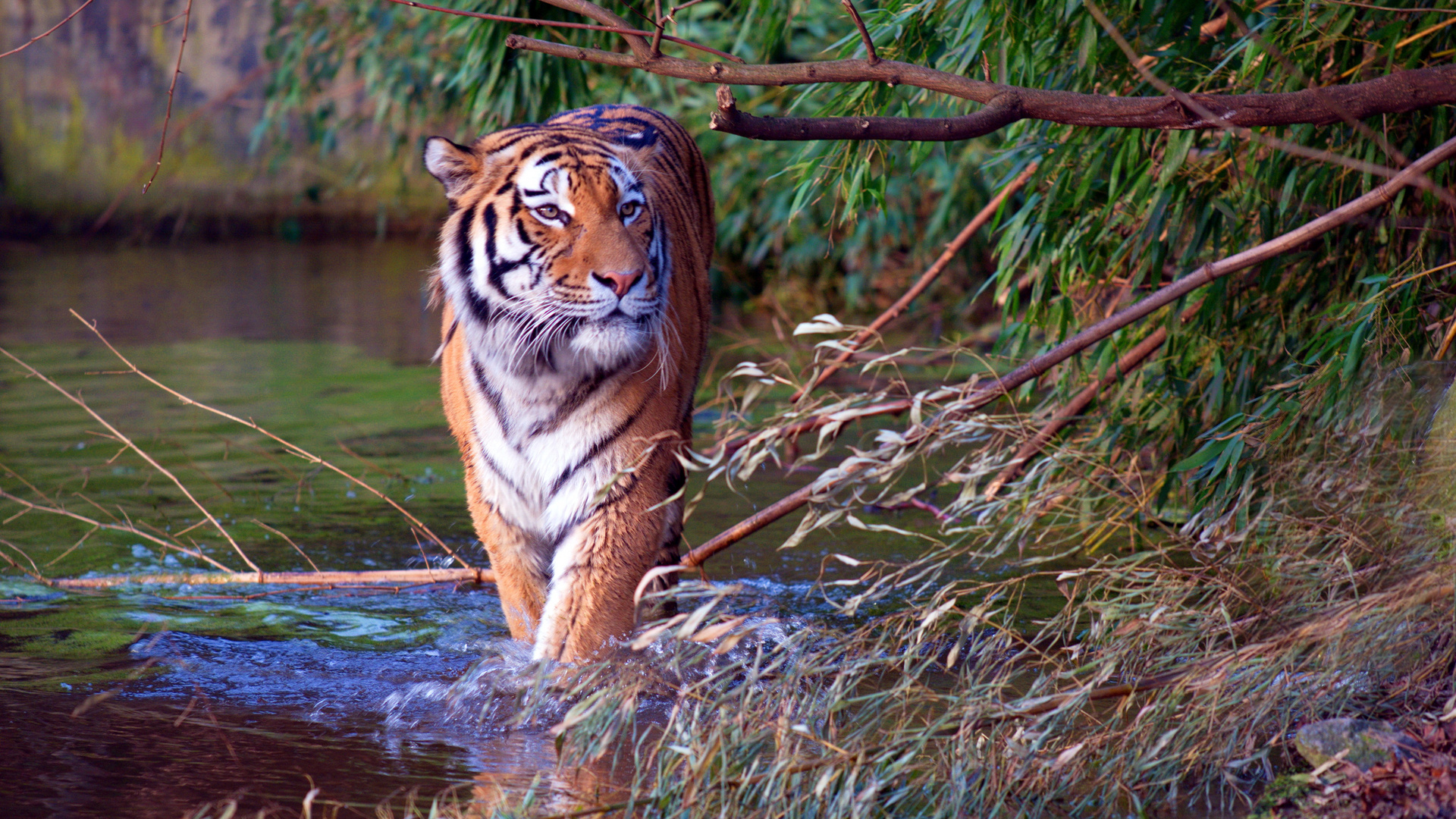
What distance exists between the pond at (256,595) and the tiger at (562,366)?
28 cm

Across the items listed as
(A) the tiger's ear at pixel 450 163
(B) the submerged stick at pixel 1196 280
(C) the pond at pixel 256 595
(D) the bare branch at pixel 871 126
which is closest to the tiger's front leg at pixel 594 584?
(C) the pond at pixel 256 595

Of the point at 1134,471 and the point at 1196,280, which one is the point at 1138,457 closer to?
the point at 1134,471

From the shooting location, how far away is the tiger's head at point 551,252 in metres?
2.97

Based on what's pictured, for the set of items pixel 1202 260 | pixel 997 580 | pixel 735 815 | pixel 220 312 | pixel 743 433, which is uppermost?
pixel 1202 260

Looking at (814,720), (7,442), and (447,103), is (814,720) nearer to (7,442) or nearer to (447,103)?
(7,442)

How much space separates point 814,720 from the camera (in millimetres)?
2322

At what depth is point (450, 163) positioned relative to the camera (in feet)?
10.3

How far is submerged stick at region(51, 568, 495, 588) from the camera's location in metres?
3.69

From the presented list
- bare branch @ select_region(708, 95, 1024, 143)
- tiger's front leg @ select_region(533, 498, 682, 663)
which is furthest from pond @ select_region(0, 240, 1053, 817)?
bare branch @ select_region(708, 95, 1024, 143)

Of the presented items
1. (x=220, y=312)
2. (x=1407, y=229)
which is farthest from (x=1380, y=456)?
(x=220, y=312)

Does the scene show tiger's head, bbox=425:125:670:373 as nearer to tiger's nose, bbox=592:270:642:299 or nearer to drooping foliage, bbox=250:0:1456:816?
tiger's nose, bbox=592:270:642:299

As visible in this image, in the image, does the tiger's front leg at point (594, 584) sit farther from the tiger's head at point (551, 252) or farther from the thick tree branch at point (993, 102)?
the thick tree branch at point (993, 102)

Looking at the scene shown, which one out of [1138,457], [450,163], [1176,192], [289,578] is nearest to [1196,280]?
[1176,192]

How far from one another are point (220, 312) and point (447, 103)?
9.86 feet
